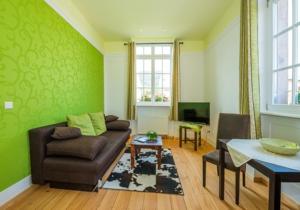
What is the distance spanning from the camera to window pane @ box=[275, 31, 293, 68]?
1.98m

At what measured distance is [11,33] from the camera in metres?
1.85

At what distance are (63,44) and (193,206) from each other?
313 centimetres

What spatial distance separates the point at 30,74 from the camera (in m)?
2.13

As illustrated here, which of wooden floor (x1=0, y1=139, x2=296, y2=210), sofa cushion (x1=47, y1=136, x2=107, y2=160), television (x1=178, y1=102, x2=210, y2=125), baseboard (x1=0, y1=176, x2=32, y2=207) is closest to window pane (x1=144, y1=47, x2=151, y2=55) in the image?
television (x1=178, y1=102, x2=210, y2=125)

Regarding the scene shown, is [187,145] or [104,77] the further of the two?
[104,77]

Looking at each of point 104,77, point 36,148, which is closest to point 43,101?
point 36,148

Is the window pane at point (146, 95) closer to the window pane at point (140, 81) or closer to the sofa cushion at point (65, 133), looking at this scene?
the window pane at point (140, 81)

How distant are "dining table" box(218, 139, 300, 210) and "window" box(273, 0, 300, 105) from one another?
0.82m

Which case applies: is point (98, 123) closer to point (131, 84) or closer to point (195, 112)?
point (131, 84)

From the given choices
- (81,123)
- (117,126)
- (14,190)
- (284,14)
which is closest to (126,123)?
(117,126)

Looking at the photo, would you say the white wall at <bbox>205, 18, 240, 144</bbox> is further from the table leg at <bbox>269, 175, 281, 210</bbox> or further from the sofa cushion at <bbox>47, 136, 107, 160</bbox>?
the sofa cushion at <bbox>47, 136, 107, 160</bbox>

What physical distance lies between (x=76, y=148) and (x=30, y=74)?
114cm

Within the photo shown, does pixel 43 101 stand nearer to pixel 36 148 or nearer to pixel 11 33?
pixel 36 148

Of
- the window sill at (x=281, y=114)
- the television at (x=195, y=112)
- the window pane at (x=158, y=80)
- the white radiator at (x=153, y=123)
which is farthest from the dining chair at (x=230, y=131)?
the window pane at (x=158, y=80)
